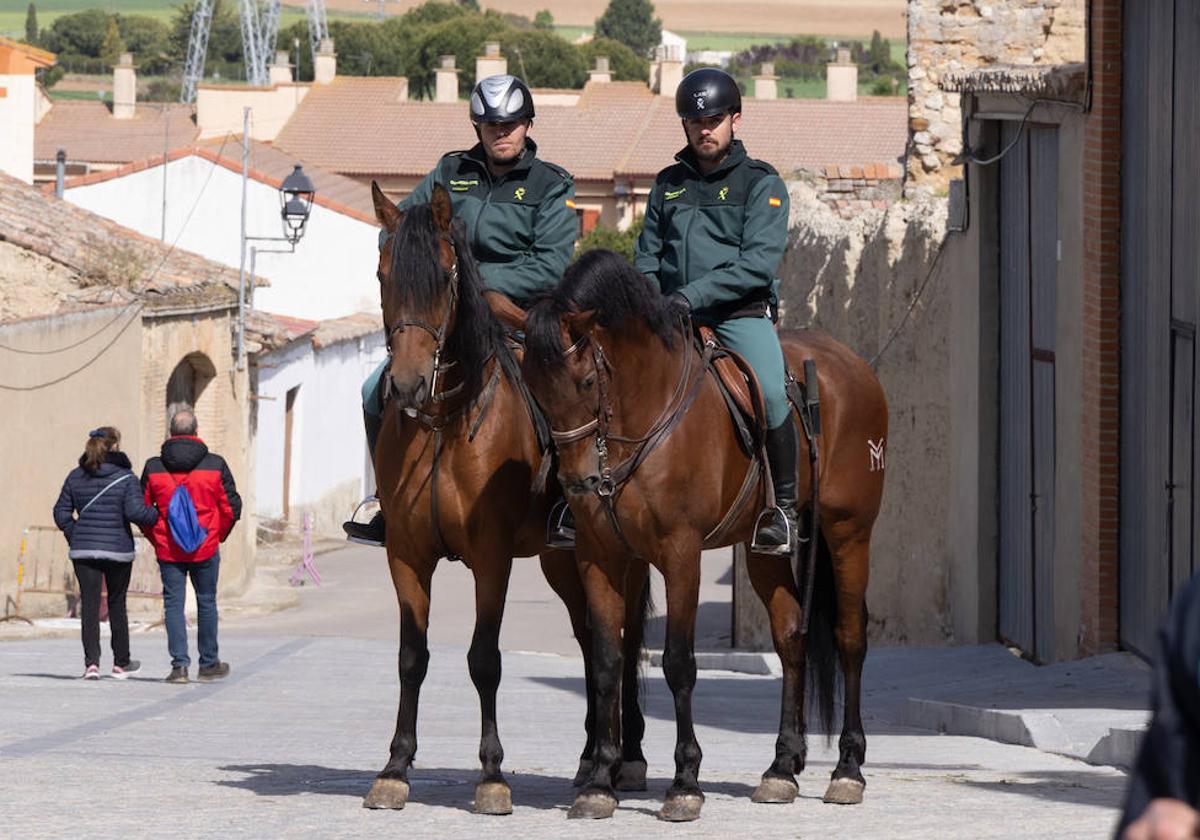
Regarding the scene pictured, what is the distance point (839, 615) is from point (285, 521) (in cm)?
3007

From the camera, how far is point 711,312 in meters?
8.45

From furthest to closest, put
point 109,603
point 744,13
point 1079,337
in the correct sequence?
1. point 744,13
2. point 109,603
3. point 1079,337

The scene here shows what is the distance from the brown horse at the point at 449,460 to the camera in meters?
7.67

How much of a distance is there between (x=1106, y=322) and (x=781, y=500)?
656 cm

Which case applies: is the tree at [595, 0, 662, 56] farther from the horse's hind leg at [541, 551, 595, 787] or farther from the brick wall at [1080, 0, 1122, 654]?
the horse's hind leg at [541, 551, 595, 787]

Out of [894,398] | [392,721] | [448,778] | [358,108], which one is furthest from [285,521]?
[358,108]

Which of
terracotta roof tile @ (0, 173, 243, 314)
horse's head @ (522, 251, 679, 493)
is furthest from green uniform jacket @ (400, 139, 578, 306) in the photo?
terracotta roof tile @ (0, 173, 243, 314)

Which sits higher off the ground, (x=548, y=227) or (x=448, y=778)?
(x=548, y=227)

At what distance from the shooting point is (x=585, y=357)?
745 centimetres

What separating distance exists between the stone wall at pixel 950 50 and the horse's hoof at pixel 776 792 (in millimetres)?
13620

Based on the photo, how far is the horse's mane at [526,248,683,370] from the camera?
737cm

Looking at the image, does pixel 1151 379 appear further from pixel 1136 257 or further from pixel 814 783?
pixel 814 783

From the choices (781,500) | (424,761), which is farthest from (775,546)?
(424,761)

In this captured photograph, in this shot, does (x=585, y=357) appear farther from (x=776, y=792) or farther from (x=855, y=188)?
(x=855, y=188)
